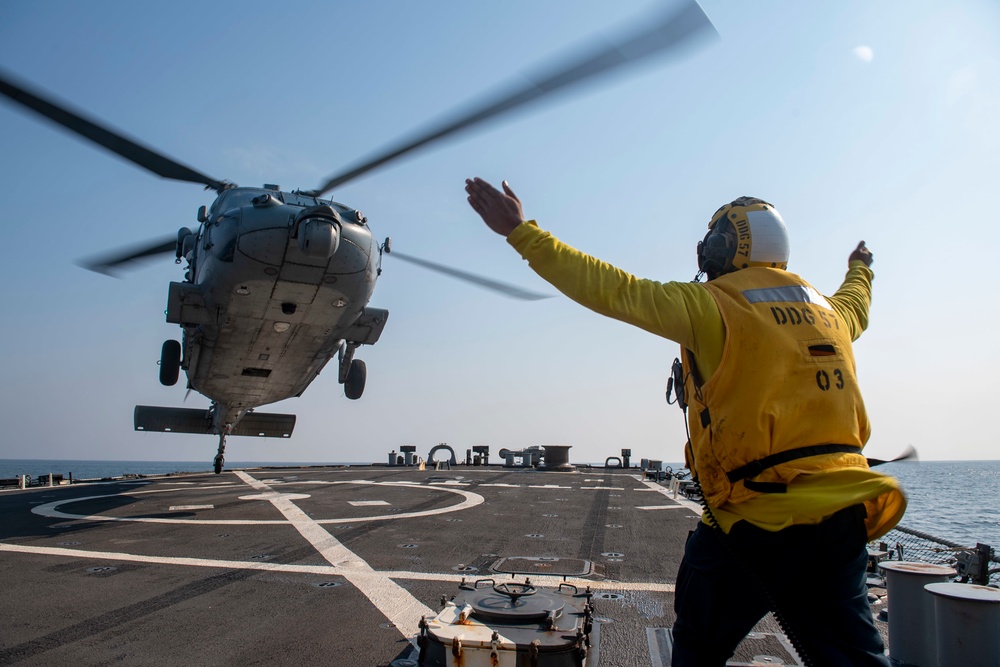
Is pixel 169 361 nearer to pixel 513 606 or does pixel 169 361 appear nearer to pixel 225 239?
pixel 225 239

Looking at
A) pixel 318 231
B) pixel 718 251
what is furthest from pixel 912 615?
pixel 318 231

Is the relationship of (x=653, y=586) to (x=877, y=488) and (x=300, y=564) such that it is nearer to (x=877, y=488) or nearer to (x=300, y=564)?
(x=300, y=564)

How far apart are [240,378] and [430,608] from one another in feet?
40.6

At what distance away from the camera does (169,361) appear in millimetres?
16172

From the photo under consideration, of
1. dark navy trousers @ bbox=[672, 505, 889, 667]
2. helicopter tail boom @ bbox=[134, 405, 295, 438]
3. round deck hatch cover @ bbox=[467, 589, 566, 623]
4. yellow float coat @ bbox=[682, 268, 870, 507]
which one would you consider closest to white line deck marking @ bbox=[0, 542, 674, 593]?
round deck hatch cover @ bbox=[467, 589, 566, 623]

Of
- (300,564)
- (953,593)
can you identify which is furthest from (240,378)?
(953,593)

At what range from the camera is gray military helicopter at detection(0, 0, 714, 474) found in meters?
11.8

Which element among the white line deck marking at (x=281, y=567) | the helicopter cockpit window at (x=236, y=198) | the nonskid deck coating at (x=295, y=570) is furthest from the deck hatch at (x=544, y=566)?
the helicopter cockpit window at (x=236, y=198)

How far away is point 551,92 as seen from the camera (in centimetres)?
559

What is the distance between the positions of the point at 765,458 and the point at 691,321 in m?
0.65

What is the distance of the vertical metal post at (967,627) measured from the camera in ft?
12.2

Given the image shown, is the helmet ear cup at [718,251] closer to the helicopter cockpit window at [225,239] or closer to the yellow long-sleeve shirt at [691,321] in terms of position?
the yellow long-sleeve shirt at [691,321]

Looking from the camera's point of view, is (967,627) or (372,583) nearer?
(967,627)

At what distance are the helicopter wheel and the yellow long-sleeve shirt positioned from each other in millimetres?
15304
